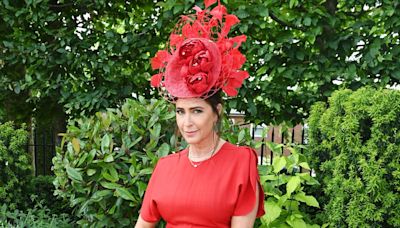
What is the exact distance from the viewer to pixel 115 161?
10.7 feet

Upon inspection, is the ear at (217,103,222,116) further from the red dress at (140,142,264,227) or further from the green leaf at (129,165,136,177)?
the green leaf at (129,165,136,177)

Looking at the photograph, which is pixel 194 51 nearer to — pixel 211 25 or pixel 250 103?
pixel 211 25

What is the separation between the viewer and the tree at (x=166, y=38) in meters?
4.07

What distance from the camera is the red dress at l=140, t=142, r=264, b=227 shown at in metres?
2.14

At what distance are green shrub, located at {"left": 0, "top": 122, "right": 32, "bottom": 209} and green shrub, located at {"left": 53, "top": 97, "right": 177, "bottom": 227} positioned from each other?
131 cm

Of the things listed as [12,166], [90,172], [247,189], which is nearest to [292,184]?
[247,189]

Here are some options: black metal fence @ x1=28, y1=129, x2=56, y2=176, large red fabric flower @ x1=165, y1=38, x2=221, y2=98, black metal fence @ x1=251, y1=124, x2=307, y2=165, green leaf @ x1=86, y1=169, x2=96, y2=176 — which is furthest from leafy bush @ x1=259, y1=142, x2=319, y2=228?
black metal fence @ x1=28, y1=129, x2=56, y2=176

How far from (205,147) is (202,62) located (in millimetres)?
454

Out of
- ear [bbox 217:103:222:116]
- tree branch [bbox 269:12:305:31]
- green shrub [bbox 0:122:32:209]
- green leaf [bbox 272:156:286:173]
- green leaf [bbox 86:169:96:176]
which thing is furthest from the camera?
green shrub [bbox 0:122:32:209]

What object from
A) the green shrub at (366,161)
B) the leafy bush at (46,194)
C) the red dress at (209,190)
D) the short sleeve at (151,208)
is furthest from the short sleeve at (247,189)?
the leafy bush at (46,194)

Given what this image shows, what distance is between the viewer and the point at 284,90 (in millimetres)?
4262

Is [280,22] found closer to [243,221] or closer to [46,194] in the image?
[243,221]

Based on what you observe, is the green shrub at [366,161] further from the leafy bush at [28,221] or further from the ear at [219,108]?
the leafy bush at [28,221]

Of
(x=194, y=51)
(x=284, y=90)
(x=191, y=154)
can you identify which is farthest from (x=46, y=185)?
(x=194, y=51)
